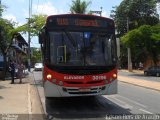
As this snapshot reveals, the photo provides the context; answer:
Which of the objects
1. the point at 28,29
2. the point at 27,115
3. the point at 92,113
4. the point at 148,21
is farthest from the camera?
the point at 148,21

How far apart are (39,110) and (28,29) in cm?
2081

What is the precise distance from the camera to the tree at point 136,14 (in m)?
77.3

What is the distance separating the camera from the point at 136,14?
78875 millimetres

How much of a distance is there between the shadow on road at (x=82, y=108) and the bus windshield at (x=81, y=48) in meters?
1.73

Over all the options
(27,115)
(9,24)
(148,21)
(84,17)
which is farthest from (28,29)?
(148,21)

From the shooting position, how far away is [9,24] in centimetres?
4025

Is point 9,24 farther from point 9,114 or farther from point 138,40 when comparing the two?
point 9,114

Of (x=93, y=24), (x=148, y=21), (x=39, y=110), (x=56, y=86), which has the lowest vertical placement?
(x=39, y=110)

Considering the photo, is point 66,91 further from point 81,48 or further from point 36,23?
point 36,23

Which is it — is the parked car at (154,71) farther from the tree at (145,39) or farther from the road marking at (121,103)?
the road marking at (121,103)

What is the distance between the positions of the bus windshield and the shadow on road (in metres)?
1.73

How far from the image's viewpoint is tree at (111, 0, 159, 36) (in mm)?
77312

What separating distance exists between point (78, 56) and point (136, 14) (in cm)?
6574

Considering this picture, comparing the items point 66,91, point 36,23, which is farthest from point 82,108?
point 36,23
